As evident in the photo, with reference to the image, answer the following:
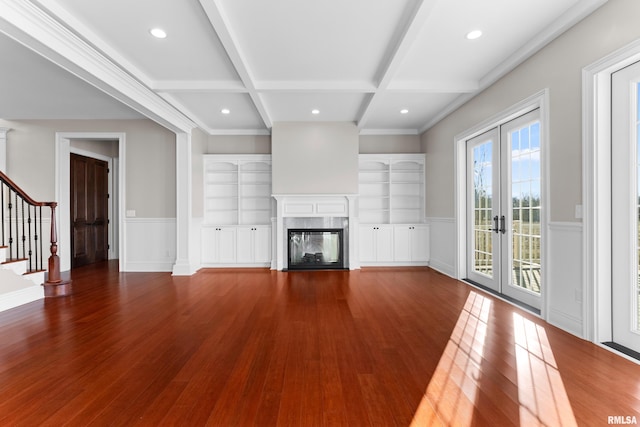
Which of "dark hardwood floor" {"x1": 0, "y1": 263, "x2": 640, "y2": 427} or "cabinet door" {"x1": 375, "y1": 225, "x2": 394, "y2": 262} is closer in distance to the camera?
"dark hardwood floor" {"x1": 0, "y1": 263, "x2": 640, "y2": 427}

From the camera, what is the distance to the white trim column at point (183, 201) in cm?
539

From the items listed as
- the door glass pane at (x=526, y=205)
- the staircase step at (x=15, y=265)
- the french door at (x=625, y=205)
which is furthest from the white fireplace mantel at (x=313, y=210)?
the french door at (x=625, y=205)

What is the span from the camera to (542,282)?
3068 mm

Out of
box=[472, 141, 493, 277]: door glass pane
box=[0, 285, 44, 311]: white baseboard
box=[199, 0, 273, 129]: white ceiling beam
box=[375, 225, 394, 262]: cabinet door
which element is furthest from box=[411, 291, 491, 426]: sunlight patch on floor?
box=[0, 285, 44, 311]: white baseboard

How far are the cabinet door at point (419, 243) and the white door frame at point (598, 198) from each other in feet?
11.6

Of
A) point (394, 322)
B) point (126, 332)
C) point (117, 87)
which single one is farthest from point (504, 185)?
point (117, 87)

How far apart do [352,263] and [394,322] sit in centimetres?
283

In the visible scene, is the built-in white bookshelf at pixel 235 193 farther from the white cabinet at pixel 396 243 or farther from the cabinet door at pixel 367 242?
the white cabinet at pixel 396 243

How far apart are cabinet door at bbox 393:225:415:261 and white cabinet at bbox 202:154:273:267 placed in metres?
2.51

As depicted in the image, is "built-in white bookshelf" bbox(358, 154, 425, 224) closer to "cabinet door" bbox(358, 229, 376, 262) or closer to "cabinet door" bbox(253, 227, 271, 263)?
"cabinet door" bbox(358, 229, 376, 262)

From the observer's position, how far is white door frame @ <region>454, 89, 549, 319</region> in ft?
9.86

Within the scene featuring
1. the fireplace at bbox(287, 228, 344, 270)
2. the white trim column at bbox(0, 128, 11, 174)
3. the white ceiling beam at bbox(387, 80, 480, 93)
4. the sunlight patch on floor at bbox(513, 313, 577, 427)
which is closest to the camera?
the sunlight patch on floor at bbox(513, 313, 577, 427)

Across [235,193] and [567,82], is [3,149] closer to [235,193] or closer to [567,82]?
[235,193]

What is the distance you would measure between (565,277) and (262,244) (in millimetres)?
4686
